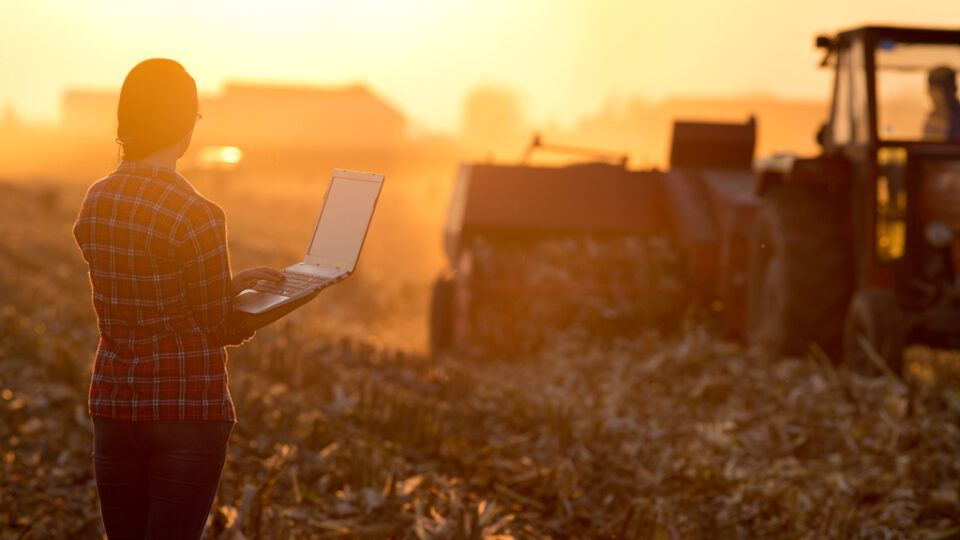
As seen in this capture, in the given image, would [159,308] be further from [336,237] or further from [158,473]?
[336,237]

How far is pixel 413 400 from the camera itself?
20.1 feet

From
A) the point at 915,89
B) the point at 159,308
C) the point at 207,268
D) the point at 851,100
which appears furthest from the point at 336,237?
the point at 915,89

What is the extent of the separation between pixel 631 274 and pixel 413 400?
9.31 ft

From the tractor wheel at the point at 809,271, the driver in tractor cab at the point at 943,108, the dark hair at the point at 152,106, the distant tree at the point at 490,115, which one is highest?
the distant tree at the point at 490,115

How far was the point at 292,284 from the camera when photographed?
2.50 m

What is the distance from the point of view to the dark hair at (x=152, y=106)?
7.47 feet

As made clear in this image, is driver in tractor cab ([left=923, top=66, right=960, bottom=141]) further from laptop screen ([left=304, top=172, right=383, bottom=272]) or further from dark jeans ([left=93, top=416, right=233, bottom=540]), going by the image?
dark jeans ([left=93, top=416, right=233, bottom=540])

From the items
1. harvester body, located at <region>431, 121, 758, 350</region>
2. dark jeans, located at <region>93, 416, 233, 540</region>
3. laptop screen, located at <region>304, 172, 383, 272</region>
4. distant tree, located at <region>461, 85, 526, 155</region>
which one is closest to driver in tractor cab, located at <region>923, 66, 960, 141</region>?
harvester body, located at <region>431, 121, 758, 350</region>

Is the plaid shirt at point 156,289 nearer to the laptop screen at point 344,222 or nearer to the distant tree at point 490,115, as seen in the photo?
the laptop screen at point 344,222

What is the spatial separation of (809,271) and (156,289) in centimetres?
494

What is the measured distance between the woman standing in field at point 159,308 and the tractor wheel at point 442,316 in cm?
592

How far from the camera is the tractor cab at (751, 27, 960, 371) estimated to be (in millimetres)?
5902

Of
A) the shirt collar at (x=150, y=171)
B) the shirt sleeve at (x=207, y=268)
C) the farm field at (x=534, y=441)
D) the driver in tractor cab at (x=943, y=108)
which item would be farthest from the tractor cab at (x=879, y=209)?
the shirt collar at (x=150, y=171)

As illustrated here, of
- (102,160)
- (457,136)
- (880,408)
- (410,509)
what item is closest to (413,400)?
(410,509)
